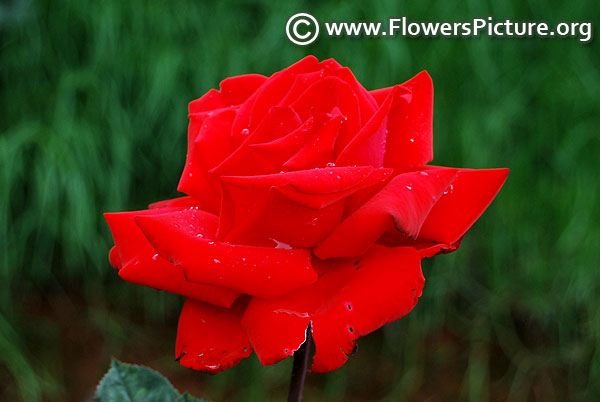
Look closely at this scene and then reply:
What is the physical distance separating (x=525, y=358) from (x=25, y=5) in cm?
115

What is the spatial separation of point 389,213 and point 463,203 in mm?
65

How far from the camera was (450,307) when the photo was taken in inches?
46.5

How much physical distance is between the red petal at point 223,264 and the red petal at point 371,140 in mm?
59

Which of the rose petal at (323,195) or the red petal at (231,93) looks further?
the red petal at (231,93)

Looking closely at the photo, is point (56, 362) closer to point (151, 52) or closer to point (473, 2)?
point (151, 52)

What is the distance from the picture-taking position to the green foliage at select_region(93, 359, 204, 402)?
0.39 m

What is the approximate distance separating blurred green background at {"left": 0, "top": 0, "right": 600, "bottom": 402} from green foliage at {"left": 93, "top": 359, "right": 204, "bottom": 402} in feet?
2.36

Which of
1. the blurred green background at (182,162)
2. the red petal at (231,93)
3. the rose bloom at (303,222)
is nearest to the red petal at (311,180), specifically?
the rose bloom at (303,222)

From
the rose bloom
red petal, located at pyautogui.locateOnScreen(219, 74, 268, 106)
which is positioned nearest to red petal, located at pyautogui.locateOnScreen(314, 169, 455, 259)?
the rose bloom

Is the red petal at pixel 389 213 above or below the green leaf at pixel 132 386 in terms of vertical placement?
above

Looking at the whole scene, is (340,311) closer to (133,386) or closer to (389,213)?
(389,213)

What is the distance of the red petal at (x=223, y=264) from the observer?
0.90ft

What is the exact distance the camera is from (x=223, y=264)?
10.9 inches

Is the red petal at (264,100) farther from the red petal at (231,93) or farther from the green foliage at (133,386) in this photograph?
the green foliage at (133,386)
